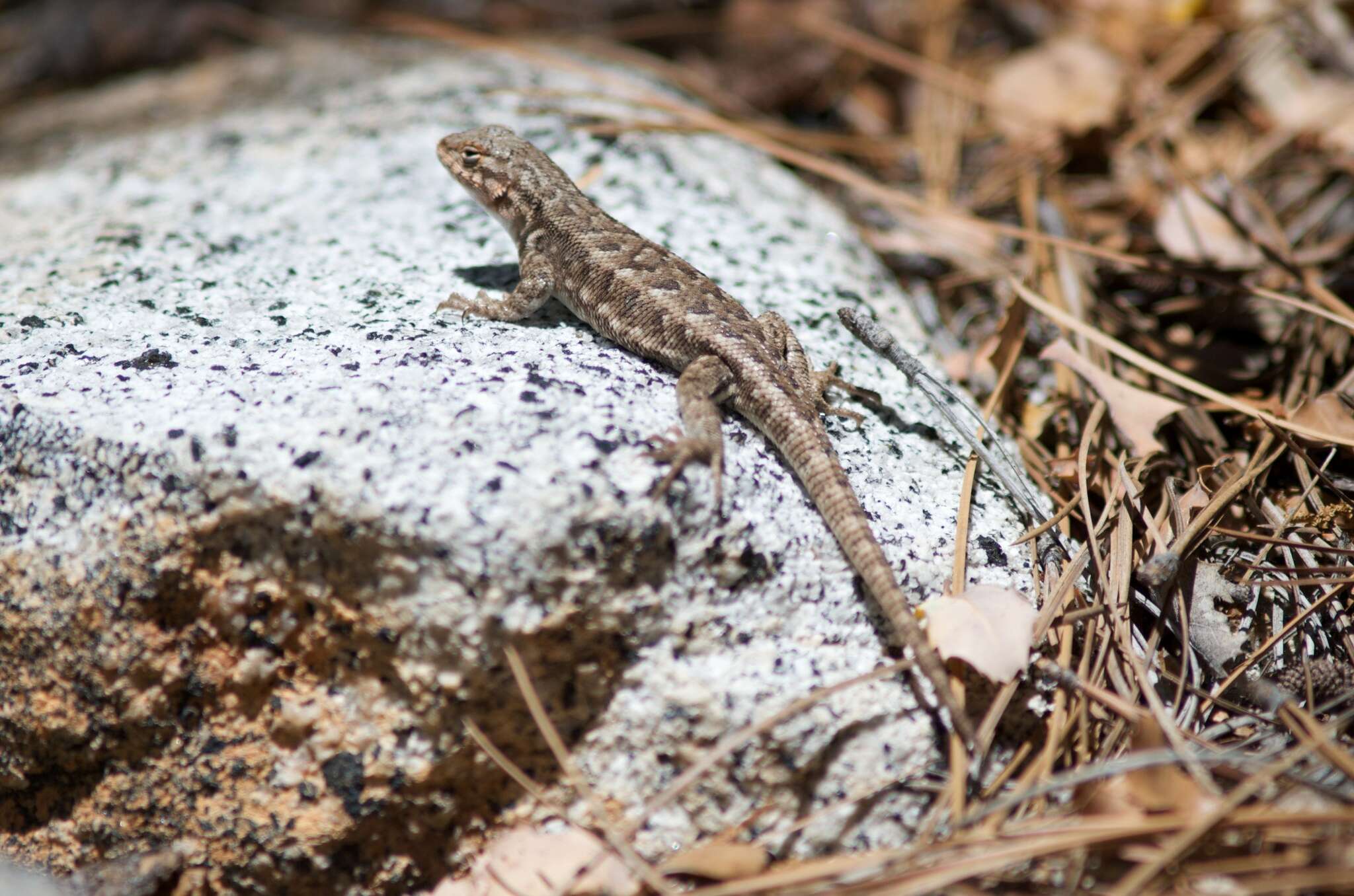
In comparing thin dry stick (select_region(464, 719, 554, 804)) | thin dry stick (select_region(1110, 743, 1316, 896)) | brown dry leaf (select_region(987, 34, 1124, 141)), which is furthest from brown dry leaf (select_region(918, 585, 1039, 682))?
brown dry leaf (select_region(987, 34, 1124, 141))

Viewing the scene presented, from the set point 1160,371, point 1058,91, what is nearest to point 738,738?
point 1160,371

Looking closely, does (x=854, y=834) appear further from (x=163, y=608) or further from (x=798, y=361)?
(x=163, y=608)

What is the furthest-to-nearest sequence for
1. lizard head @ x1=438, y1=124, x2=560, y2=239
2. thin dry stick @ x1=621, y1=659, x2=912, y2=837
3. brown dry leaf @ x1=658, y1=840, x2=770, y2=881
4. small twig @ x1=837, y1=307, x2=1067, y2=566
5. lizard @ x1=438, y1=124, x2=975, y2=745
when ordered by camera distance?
lizard head @ x1=438, y1=124, x2=560, y2=239 < small twig @ x1=837, y1=307, x2=1067, y2=566 < lizard @ x1=438, y1=124, x2=975, y2=745 < thin dry stick @ x1=621, y1=659, x2=912, y2=837 < brown dry leaf @ x1=658, y1=840, x2=770, y2=881

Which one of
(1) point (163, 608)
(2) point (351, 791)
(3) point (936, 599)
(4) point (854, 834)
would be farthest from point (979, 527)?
(1) point (163, 608)

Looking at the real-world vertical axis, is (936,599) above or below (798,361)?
below

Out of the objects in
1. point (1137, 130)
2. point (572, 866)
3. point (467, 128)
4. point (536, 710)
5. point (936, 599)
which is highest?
point (1137, 130)

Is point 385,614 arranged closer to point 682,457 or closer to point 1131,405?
point 682,457

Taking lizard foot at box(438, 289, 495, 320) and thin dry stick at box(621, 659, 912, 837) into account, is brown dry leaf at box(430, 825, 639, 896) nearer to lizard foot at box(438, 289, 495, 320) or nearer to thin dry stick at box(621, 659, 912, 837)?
thin dry stick at box(621, 659, 912, 837)
